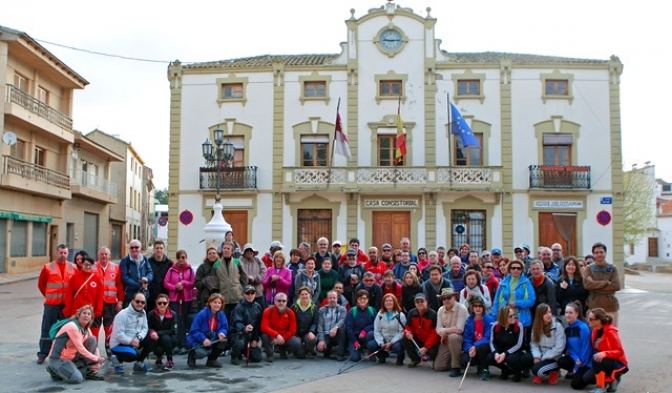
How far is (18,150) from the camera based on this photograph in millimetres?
30531

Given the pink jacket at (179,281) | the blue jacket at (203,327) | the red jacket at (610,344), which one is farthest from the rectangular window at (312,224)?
the red jacket at (610,344)

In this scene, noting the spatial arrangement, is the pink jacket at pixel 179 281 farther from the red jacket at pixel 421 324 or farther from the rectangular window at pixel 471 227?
the rectangular window at pixel 471 227

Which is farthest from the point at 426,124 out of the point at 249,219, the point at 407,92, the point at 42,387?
the point at 42,387

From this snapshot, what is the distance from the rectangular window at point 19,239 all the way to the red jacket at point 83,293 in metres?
22.2

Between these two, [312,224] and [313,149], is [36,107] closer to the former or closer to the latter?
[313,149]

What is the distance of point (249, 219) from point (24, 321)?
A: 1318cm

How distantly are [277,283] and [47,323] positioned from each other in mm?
3676

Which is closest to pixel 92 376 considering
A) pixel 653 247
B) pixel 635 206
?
pixel 635 206

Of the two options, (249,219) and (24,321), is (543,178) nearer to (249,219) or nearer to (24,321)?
(249,219)

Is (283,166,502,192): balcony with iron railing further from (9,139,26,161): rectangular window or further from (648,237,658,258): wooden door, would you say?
(648,237,658,258): wooden door

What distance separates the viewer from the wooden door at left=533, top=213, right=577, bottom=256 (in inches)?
1043

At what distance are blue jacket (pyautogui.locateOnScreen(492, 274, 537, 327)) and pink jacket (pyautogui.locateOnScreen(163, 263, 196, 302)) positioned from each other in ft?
16.2

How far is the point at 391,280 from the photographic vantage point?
1068cm

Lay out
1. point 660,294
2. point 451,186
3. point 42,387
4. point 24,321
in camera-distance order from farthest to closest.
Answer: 1. point 451,186
2. point 660,294
3. point 24,321
4. point 42,387
